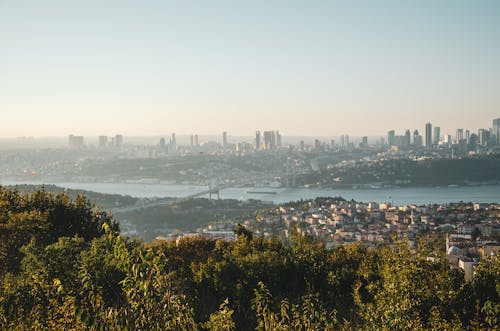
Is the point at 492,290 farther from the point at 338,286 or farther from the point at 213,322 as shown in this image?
the point at 213,322

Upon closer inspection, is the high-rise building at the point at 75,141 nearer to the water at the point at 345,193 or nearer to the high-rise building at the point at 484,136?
the water at the point at 345,193

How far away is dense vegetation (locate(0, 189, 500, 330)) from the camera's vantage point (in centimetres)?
270

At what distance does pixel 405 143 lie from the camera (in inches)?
2928

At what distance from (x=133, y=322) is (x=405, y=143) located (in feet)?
246

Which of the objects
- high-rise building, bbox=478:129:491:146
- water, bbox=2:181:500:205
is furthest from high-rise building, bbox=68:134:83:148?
high-rise building, bbox=478:129:491:146

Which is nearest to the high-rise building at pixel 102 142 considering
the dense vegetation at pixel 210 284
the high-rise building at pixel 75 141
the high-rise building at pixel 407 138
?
the high-rise building at pixel 75 141

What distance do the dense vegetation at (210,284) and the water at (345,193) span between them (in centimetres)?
2688

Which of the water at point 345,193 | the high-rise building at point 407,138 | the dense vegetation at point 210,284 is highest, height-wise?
the high-rise building at point 407,138

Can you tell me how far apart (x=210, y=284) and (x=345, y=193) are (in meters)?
34.5

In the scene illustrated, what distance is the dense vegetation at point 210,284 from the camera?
2699mm

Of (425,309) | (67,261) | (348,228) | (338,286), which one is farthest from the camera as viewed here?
(348,228)

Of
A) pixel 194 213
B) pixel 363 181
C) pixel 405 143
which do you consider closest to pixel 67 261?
pixel 194 213


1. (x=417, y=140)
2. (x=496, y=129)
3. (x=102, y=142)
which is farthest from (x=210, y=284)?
(x=102, y=142)

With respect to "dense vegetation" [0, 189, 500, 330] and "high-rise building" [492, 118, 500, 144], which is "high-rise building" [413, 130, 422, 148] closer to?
"high-rise building" [492, 118, 500, 144]
